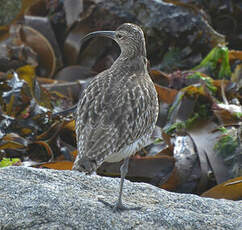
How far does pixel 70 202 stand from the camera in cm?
436

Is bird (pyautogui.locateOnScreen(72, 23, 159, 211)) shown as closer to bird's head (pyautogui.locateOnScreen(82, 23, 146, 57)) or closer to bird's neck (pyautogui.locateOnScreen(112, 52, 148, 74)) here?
bird's neck (pyautogui.locateOnScreen(112, 52, 148, 74))

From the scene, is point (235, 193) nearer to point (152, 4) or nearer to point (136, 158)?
point (136, 158)

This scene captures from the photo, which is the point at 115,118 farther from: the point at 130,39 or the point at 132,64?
A: the point at 130,39

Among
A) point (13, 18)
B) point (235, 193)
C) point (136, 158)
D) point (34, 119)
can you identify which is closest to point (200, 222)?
point (235, 193)

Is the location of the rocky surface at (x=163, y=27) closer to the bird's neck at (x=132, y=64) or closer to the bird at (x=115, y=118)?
the bird's neck at (x=132, y=64)

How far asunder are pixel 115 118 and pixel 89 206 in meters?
0.80

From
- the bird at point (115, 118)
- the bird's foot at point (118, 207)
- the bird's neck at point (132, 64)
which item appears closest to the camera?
the bird's foot at point (118, 207)

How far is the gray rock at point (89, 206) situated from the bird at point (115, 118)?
21cm

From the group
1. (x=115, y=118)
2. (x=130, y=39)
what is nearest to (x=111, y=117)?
(x=115, y=118)

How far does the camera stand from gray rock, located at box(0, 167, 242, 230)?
4176 millimetres

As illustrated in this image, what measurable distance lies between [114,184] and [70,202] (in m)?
0.76

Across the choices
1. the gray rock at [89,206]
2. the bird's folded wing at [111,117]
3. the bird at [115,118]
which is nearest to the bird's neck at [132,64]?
the bird at [115,118]

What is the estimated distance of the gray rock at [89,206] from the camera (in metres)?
4.18

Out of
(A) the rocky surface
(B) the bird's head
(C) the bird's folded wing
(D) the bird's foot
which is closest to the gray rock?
(D) the bird's foot
